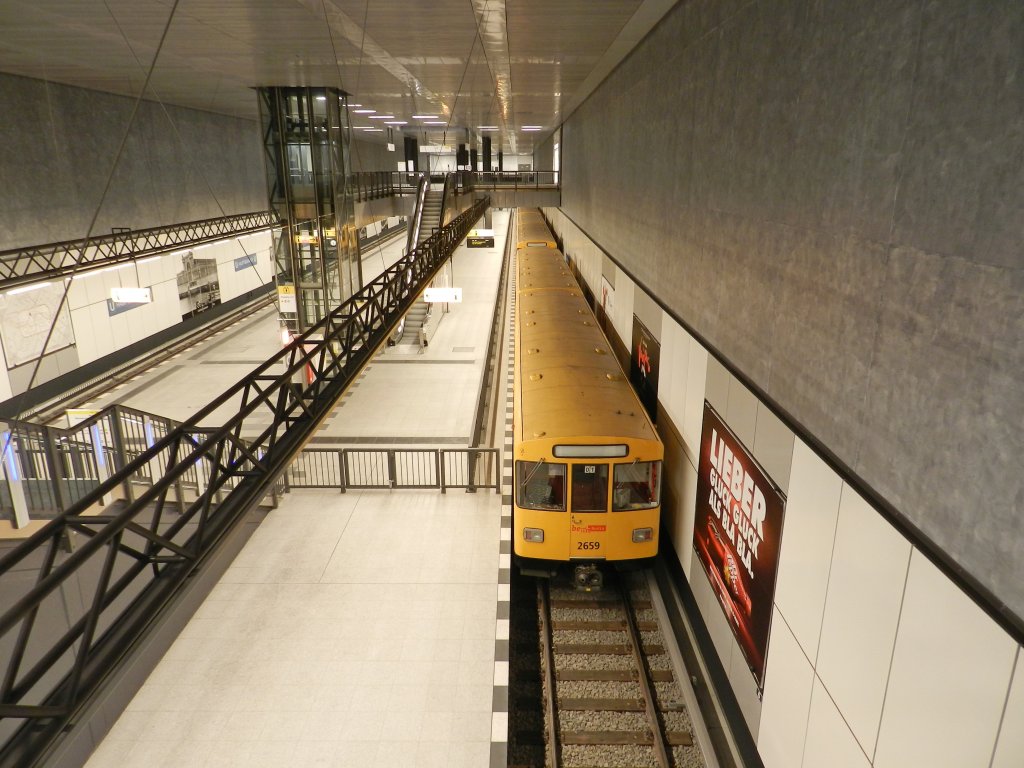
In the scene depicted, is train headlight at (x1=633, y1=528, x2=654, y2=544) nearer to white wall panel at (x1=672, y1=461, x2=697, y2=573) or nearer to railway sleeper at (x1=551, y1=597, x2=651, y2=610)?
white wall panel at (x1=672, y1=461, x2=697, y2=573)

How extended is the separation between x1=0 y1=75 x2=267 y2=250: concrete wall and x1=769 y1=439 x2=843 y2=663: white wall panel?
794 cm

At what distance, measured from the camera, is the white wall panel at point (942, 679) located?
7.85ft

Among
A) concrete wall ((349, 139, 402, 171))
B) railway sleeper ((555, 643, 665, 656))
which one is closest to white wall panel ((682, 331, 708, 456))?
railway sleeper ((555, 643, 665, 656))

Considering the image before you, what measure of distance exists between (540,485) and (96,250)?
38.0ft

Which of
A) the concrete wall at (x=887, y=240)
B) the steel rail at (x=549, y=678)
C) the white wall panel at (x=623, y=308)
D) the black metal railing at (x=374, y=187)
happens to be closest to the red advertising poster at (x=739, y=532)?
the concrete wall at (x=887, y=240)

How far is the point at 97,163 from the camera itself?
46.1 ft

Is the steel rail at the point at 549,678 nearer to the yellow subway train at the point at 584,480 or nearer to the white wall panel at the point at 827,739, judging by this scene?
the yellow subway train at the point at 584,480

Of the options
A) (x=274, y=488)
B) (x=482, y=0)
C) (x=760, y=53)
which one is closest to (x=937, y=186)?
(x=760, y=53)

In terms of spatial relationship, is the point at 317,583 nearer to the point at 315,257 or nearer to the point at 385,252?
the point at 315,257

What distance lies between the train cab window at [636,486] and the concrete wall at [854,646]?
1.06 m

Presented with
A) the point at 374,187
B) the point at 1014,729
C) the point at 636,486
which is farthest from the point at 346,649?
the point at 374,187

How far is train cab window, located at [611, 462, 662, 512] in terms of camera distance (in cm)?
682

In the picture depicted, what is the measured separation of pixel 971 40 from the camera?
2.54 metres

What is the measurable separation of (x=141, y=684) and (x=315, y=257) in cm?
907
